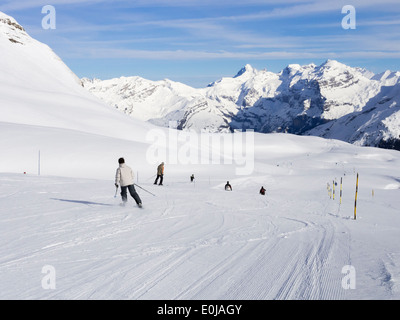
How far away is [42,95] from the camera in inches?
4316

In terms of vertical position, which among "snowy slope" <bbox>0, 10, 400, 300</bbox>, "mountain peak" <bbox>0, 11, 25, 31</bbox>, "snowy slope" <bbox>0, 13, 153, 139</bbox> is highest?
"mountain peak" <bbox>0, 11, 25, 31</bbox>

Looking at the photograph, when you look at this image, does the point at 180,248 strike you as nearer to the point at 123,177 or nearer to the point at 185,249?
the point at 185,249

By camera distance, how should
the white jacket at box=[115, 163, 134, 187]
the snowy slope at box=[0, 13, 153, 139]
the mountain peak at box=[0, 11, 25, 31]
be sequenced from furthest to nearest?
the mountain peak at box=[0, 11, 25, 31], the snowy slope at box=[0, 13, 153, 139], the white jacket at box=[115, 163, 134, 187]

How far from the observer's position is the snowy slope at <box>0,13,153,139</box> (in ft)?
271

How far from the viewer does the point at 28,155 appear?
38250mm

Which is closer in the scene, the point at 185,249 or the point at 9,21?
the point at 185,249

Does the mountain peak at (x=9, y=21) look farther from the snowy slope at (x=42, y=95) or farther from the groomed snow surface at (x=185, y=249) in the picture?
the groomed snow surface at (x=185, y=249)

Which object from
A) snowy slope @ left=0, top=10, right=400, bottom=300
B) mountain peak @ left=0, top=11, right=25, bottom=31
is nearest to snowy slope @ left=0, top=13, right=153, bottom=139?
mountain peak @ left=0, top=11, right=25, bottom=31

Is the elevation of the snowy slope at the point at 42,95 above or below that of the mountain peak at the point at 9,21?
below

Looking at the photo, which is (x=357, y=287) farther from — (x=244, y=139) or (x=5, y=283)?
(x=244, y=139)

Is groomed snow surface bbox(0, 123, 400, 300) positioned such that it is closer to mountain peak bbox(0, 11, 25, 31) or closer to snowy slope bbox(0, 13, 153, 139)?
snowy slope bbox(0, 13, 153, 139)

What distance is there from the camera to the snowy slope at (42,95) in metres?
82.8

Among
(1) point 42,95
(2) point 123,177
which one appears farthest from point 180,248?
→ (1) point 42,95

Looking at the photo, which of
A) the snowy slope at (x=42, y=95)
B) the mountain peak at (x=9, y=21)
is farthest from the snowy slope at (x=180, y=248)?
the mountain peak at (x=9, y=21)
